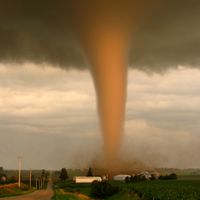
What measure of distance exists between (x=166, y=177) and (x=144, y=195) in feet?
341

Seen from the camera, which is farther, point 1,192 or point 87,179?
point 87,179

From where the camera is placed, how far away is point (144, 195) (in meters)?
65.8

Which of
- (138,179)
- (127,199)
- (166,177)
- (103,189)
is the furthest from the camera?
(166,177)

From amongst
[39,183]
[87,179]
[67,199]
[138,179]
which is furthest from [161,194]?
[87,179]

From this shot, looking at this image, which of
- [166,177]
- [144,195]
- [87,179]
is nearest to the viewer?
[144,195]

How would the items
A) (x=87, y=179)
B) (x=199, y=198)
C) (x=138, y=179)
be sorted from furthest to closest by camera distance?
1. (x=87, y=179)
2. (x=138, y=179)
3. (x=199, y=198)

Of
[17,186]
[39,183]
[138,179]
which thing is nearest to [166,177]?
[138,179]

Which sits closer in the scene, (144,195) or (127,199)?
(127,199)

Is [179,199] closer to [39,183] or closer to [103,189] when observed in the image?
[103,189]

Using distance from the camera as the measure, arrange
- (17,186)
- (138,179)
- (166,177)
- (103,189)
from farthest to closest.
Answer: (166,177)
(138,179)
(17,186)
(103,189)

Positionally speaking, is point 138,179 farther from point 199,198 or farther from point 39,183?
point 199,198

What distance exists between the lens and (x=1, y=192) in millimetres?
81812

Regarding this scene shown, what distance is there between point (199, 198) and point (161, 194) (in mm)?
9374

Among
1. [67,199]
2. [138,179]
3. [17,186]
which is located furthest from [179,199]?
[138,179]
